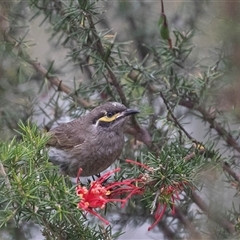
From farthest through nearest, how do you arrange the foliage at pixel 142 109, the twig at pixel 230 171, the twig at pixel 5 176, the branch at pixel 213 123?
the branch at pixel 213 123, the twig at pixel 230 171, the foliage at pixel 142 109, the twig at pixel 5 176

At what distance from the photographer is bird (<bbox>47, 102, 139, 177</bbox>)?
3.00m

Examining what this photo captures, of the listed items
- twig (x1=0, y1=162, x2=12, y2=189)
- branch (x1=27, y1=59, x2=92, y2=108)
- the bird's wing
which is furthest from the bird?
twig (x1=0, y1=162, x2=12, y2=189)

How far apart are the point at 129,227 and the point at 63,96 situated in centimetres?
71

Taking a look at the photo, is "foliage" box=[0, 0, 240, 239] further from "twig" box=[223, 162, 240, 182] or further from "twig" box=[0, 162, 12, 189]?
"twig" box=[0, 162, 12, 189]

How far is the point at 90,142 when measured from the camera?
3.21 metres

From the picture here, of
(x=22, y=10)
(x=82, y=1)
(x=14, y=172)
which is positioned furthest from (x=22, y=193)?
(x=22, y=10)

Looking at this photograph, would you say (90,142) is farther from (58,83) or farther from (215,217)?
(215,217)

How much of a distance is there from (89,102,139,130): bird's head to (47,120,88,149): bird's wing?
9cm

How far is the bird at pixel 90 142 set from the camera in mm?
2998

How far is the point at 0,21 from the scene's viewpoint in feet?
8.77

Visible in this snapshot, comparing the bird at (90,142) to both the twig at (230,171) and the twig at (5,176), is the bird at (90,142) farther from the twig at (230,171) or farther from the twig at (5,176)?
the twig at (5,176)

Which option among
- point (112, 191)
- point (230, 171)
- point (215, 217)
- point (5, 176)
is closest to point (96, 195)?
point (112, 191)

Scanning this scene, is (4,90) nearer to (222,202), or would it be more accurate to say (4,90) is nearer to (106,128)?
(106,128)

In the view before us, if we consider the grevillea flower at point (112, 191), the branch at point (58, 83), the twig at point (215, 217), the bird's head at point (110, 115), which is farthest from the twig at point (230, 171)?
the branch at point (58, 83)
